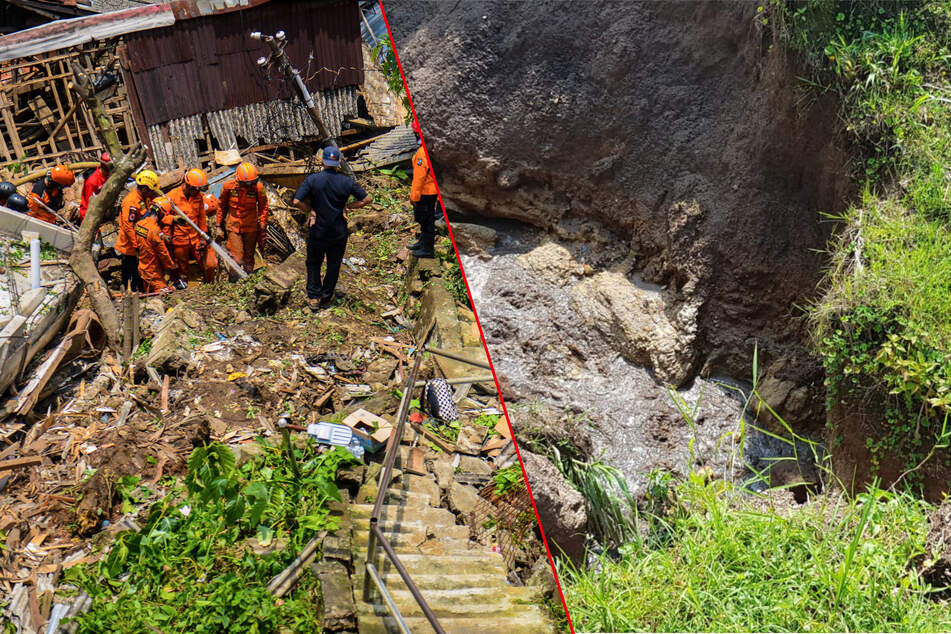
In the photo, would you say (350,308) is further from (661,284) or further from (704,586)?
(661,284)

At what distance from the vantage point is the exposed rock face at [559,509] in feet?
26.0

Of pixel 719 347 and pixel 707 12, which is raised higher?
pixel 707 12

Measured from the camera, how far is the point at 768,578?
24.3 feet

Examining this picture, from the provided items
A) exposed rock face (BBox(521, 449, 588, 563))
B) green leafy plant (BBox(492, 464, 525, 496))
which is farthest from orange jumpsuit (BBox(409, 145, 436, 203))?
exposed rock face (BBox(521, 449, 588, 563))

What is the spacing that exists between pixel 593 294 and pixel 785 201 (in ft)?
10.3

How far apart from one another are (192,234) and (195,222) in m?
0.43

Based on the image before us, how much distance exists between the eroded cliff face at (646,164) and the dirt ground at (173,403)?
27.8 feet

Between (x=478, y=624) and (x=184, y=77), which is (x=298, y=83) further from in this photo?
(x=478, y=624)

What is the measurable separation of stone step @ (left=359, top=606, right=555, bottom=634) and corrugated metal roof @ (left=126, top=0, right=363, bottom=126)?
8.93ft

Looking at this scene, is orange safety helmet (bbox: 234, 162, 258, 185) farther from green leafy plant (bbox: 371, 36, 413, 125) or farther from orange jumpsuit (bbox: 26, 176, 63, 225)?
orange jumpsuit (bbox: 26, 176, 63, 225)

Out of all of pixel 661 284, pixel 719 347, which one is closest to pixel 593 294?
pixel 661 284

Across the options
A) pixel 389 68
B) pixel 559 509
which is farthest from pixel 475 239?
pixel 389 68

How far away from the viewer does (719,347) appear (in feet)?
42.6

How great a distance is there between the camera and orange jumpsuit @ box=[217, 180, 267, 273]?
4703 millimetres
